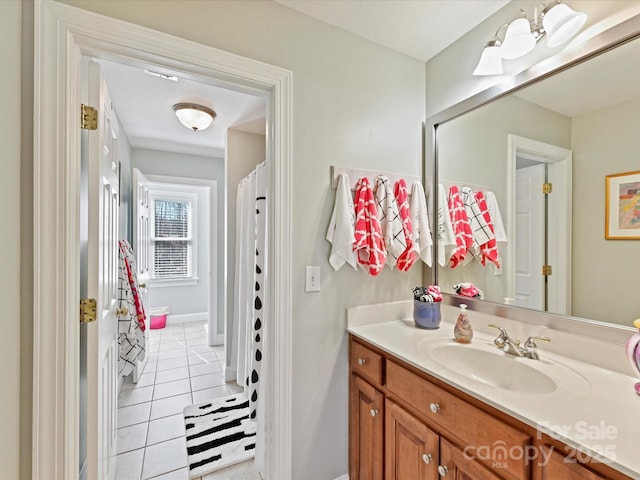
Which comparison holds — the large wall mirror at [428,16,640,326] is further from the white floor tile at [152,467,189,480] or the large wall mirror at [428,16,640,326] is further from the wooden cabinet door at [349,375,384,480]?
the white floor tile at [152,467,189,480]

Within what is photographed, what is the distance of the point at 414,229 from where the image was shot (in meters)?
1.63

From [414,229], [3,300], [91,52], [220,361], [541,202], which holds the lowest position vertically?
[220,361]

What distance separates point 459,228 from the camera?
5.45 ft

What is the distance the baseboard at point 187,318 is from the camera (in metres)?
4.58

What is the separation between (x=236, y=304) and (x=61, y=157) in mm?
2044

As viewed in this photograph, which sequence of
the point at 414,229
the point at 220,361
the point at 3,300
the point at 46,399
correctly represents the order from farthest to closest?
1. the point at 220,361
2. the point at 414,229
3. the point at 46,399
4. the point at 3,300

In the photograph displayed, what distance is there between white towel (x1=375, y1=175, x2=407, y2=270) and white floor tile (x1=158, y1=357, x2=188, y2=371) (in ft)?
8.91

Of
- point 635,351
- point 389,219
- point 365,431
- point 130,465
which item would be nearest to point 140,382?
point 130,465

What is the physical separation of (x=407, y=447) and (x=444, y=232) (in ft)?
3.64

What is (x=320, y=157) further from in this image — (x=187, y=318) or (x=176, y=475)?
(x=187, y=318)

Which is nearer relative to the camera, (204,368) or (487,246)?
(487,246)

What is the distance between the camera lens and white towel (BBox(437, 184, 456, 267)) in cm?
170

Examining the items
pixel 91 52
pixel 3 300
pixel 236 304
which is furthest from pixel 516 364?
pixel 236 304

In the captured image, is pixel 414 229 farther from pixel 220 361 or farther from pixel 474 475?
pixel 220 361
